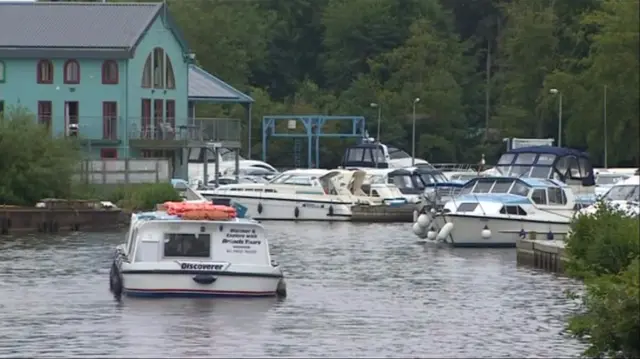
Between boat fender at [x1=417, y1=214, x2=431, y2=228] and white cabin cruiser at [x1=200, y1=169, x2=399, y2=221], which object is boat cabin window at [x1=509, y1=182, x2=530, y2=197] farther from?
white cabin cruiser at [x1=200, y1=169, x2=399, y2=221]

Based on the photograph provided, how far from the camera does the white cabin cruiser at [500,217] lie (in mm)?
60500

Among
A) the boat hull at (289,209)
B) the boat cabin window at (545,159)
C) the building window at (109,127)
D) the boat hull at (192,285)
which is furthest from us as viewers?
the building window at (109,127)

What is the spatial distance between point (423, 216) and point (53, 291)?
23.2 m

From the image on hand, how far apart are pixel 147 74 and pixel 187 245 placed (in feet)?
179

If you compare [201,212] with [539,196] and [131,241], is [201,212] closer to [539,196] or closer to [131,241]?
[131,241]

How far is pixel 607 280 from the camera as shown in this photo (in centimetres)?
3061

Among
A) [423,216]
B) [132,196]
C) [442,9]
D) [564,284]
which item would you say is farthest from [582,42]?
[564,284]

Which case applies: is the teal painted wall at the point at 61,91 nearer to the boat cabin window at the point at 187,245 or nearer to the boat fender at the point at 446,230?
the boat fender at the point at 446,230

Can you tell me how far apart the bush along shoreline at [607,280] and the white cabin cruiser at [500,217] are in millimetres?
15879

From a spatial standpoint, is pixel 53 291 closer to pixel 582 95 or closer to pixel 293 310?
pixel 293 310

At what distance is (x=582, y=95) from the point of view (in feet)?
343

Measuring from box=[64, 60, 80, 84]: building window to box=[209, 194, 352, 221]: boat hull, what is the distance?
15784 mm

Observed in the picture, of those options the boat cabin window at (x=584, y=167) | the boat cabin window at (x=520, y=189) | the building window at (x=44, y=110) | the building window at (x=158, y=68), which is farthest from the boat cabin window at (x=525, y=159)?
the building window at (x=44, y=110)

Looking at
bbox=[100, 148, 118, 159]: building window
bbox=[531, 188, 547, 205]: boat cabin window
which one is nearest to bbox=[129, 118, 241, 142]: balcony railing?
bbox=[100, 148, 118, 159]: building window
